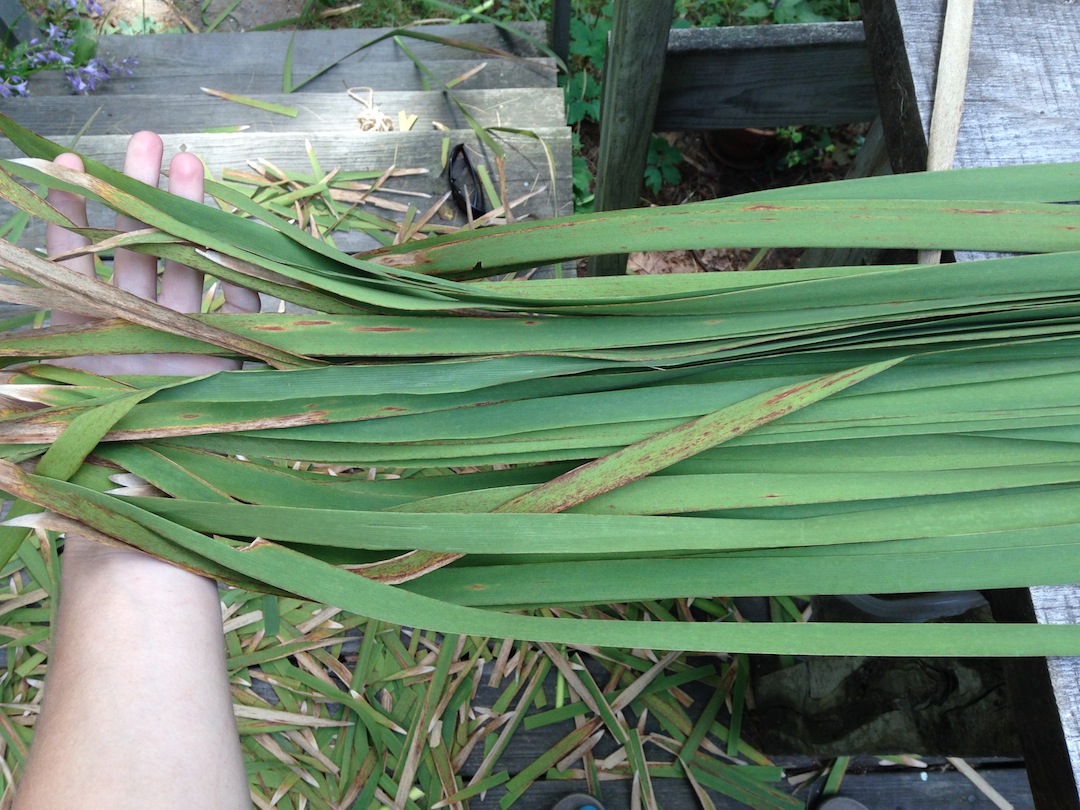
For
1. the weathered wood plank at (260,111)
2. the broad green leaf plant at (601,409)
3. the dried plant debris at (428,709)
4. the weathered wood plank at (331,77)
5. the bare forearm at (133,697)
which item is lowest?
the dried plant debris at (428,709)

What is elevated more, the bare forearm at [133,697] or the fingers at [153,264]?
the fingers at [153,264]

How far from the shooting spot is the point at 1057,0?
0.97 metres

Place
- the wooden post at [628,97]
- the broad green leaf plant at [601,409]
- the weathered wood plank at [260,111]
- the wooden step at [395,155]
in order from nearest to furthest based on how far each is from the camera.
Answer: the broad green leaf plant at [601,409] → the wooden post at [628,97] → the wooden step at [395,155] → the weathered wood plank at [260,111]

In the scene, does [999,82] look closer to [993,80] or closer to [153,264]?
[993,80]

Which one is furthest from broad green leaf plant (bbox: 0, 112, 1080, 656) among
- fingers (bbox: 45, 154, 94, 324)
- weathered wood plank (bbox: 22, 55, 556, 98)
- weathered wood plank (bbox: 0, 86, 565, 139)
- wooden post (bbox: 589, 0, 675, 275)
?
weathered wood plank (bbox: 22, 55, 556, 98)

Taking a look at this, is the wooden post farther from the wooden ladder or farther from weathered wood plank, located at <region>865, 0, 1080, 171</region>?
weathered wood plank, located at <region>865, 0, 1080, 171</region>

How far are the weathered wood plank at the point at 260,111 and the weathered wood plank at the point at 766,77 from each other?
0.28 m

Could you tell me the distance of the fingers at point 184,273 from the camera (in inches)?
38.2

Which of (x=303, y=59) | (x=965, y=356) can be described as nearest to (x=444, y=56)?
(x=303, y=59)

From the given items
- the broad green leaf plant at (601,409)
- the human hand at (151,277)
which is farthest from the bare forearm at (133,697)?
the human hand at (151,277)

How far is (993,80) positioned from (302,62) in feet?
5.19

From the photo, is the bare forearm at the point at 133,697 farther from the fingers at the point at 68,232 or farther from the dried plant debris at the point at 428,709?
the dried plant debris at the point at 428,709

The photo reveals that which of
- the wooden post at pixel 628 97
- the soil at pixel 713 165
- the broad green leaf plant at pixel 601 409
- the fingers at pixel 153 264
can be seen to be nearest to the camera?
the broad green leaf plant at pixel 601 409

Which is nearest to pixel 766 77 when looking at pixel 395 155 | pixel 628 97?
pixel 628 97
